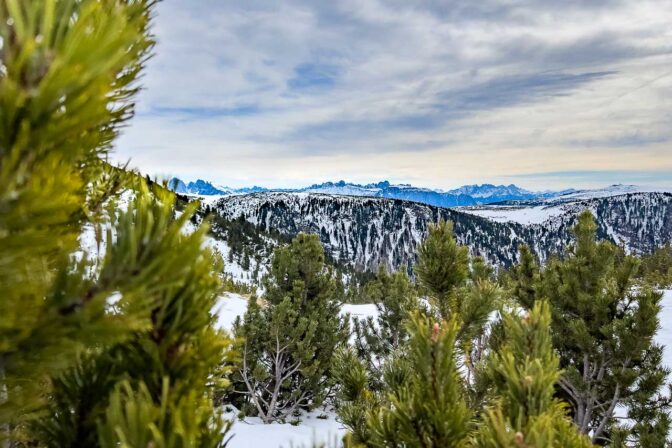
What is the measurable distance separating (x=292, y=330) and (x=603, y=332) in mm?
7778

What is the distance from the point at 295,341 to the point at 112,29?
12.3m

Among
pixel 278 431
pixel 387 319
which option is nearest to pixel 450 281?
pixel 278 431

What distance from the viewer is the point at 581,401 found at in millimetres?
8922

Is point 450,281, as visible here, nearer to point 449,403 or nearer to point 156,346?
point 449,403

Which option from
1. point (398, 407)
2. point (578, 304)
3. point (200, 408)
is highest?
point (200, 408)

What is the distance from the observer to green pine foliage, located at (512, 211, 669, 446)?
26.1ft

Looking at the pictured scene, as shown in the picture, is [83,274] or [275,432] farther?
[275,432]

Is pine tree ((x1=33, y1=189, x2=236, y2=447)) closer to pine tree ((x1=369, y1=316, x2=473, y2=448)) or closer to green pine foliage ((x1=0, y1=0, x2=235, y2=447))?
green pine foliage ((x1=0, y1=0, x2=235, y2=447))

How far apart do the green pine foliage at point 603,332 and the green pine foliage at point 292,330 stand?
6537 millimetres

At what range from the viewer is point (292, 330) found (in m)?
12.3

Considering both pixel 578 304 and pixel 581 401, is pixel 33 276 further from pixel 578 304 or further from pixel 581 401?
pixel 581 401

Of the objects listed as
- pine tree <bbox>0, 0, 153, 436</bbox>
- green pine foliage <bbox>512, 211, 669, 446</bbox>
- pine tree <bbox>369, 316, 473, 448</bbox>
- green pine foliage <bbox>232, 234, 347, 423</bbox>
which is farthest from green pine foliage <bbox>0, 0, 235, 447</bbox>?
green pine foliage <bbox>232, 234, 347, 423</bbox>

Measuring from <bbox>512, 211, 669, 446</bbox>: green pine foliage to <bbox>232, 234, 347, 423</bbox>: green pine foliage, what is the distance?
6537mm

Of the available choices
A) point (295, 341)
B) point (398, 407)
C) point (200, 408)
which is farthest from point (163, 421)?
point (295, 341)
